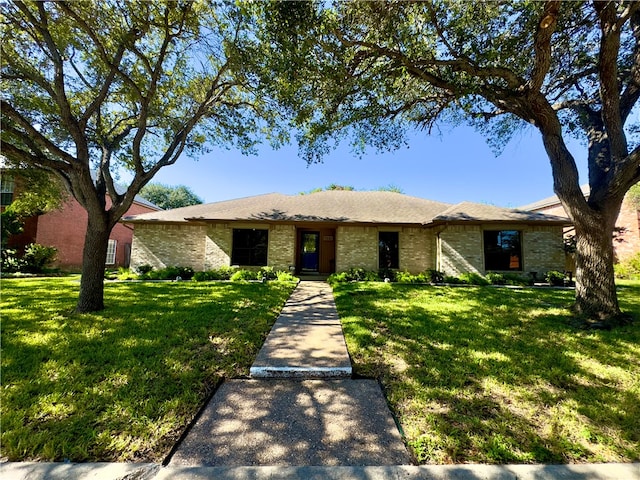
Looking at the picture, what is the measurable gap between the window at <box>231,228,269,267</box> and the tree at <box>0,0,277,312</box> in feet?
17.4

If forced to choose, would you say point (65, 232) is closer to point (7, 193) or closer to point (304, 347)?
point (7, 193)

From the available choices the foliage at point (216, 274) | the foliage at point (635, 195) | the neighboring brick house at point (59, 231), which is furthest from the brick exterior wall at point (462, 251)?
the neighboring brick house at point (59, 231)

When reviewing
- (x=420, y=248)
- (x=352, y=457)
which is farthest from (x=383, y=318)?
(x=420, y=248)

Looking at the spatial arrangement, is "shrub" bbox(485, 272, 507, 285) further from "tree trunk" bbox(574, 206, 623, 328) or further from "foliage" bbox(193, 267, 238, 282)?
"foliage" bbox(193, 267, 238, 282)

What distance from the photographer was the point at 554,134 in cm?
563

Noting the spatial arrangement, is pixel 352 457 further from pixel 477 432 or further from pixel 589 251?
pixel 589 251

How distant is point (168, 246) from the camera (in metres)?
13.5

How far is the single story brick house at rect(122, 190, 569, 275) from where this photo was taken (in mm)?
11664

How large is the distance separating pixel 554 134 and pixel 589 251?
2.60 meters

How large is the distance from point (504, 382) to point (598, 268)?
407 cm

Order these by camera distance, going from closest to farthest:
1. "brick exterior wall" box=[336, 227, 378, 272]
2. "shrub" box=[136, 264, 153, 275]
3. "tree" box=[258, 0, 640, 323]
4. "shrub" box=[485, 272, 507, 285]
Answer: "tree" box=[258, 0, 640, 323], "shrub" box=[485, 272, 507, 285], "shrub" box=[136, 264, 153, 275], "brick exterior wall" box=[336, 227, 378, 272]

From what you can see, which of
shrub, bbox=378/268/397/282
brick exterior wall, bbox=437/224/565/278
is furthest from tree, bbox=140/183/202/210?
brick exterior wall, bbox=437/224/565/278

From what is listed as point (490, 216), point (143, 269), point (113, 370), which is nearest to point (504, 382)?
point (113, 370)

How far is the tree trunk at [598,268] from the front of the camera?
5.12 m
